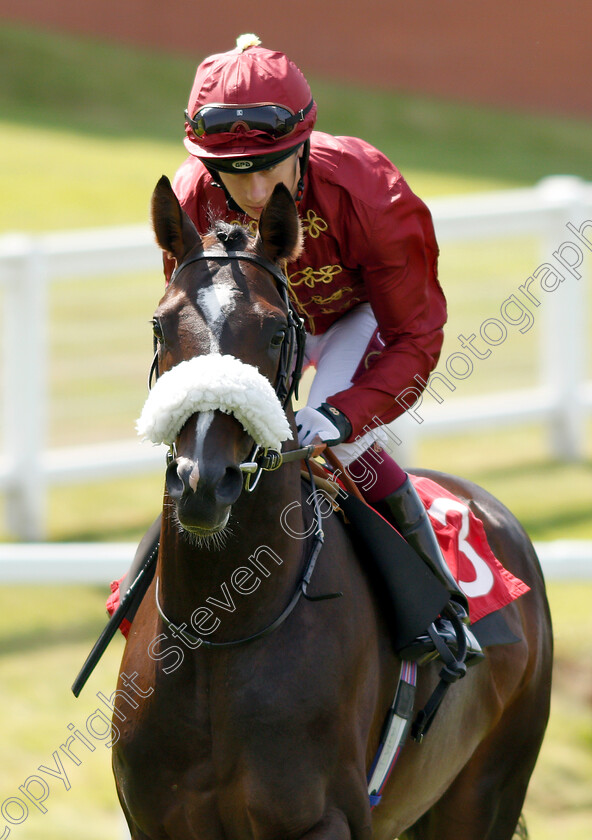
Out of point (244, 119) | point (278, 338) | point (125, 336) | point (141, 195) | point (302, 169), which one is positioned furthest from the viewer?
point (141, 195)

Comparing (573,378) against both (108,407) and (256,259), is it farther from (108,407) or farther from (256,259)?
(256,259)

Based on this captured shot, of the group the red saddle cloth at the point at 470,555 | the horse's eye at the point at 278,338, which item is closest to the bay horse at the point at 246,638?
the horse's eye at the point at 278,338

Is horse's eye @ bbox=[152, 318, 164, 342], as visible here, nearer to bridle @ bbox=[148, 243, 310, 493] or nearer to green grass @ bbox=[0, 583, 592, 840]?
bridle @ bbox=[148, 243, 310, 493]

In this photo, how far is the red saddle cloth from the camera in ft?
11.5

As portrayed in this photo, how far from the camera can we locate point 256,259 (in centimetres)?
272

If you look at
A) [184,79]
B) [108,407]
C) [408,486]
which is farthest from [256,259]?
[184,79]

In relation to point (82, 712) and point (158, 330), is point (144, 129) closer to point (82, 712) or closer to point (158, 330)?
point (82, 712)

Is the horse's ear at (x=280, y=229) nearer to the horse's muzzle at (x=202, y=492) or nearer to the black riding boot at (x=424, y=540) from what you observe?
the horse's muzzle at (x=202, y=492)

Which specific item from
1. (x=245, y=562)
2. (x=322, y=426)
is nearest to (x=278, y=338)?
(x=322, y=426)

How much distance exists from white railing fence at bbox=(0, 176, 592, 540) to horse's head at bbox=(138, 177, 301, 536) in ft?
15.6

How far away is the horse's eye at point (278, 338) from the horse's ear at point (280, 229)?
215mm

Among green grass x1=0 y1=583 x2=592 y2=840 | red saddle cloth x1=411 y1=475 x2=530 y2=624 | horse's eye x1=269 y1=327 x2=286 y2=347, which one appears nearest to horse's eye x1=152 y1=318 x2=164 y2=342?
horse's eye x1=269 y1=327 x2=286 y2=347

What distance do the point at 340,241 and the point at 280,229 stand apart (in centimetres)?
39

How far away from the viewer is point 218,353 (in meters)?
2.50
